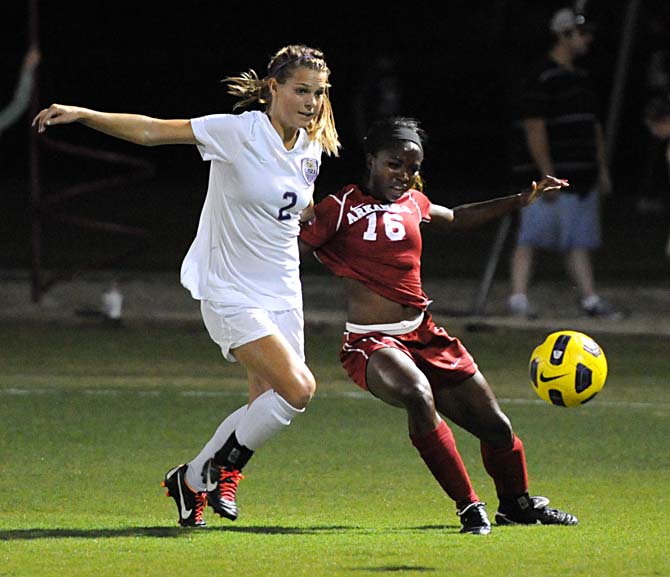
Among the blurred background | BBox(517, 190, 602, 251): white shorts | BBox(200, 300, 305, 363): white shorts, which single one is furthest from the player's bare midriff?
the blurred background

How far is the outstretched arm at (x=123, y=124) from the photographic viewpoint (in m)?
7.75

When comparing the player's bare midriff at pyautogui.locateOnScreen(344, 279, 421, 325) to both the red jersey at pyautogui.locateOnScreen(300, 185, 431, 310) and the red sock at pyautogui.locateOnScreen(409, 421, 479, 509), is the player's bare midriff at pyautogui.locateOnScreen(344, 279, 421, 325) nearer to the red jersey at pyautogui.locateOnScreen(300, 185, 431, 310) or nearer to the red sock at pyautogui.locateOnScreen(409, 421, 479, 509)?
the red jersey at pyautogui.locateOnScreen(300, 185, 431, 310)

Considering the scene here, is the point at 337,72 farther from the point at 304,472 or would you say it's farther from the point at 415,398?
the point at 415,398

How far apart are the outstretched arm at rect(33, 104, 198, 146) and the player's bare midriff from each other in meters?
1.10

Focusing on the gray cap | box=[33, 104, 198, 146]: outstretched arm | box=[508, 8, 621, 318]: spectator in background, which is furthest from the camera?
box=[508, 8, 621, 318]: spectator in background

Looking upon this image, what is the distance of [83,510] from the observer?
901 centimetres

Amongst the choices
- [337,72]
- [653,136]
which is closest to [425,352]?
[653,136]

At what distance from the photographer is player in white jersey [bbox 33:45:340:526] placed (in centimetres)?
818

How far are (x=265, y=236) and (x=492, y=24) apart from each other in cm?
2405

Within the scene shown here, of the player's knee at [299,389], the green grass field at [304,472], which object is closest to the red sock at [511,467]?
the green grass field at [304,472]

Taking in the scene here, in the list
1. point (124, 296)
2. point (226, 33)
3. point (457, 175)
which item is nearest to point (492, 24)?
point (457, 175)

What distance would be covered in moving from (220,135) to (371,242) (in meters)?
0.93

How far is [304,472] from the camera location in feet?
33.4

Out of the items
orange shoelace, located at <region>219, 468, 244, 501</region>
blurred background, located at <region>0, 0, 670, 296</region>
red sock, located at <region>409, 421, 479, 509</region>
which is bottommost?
blurred background, located at <region>0, 0, 670, 296</region>
